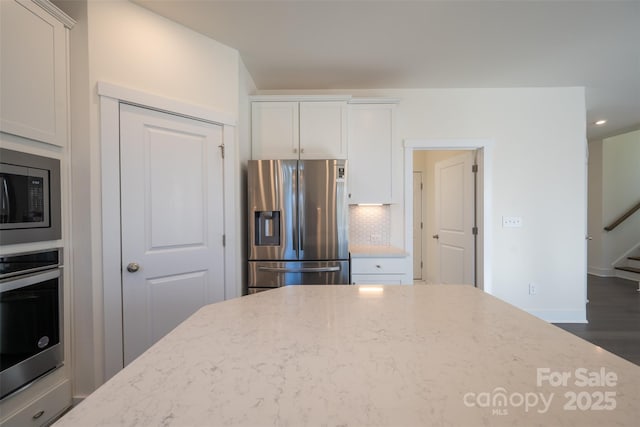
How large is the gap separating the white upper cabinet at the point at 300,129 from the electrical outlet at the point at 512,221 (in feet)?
6.47

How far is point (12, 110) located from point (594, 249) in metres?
8.12

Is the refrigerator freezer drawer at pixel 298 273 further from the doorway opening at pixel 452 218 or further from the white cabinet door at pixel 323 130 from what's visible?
the doorway opening at pixel 452 218

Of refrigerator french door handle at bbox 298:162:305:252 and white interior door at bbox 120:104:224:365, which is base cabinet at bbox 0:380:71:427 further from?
refrigerator french door handle at bbox 298:162:305:252

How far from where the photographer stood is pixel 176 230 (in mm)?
1842

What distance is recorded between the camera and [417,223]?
177 inches

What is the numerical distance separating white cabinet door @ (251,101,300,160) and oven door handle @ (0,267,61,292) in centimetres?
169

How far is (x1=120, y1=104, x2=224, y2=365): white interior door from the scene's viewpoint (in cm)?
167

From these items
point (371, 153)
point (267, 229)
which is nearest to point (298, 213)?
point (267, 229)

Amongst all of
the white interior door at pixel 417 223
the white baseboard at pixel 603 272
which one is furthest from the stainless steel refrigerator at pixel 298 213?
the white baseboard at pixel 603 272

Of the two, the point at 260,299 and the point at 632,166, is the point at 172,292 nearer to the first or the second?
the point at 260,299

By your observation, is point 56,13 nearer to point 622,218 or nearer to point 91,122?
point 91,122

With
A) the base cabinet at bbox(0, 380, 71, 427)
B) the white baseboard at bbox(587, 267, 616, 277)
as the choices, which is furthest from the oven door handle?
the white baseboard at bbox(587, 267, 616, 277)

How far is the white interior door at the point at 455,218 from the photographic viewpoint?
3021 mm

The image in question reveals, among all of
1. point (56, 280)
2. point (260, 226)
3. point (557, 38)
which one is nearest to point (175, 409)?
point (56, 280)
